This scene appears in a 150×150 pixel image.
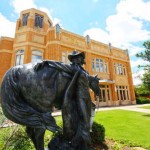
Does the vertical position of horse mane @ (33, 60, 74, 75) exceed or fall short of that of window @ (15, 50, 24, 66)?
it falls short

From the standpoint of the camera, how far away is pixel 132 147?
16.3ft

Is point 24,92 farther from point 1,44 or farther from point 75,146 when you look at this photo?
point 1,44

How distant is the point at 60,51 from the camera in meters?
19.0

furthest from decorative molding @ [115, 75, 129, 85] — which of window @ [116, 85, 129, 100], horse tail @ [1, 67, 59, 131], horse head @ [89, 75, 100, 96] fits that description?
horse tail @ [1, 67, 59, 131]

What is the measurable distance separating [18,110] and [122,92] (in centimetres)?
2452

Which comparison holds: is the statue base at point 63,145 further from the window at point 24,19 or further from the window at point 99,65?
the window at point 24,19

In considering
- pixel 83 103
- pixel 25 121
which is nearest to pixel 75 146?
pixel 83 103

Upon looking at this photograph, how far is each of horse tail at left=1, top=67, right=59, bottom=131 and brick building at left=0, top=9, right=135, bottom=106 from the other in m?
15.7

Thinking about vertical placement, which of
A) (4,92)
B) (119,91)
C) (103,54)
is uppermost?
(103,54)

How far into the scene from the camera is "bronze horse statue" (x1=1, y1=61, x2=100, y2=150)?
224cm

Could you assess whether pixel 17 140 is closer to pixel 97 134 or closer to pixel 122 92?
pixel 97 134

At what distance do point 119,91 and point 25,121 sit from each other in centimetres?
2373

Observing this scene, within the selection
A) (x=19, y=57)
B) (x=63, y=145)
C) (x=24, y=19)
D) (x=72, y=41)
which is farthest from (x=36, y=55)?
(x=63, y=145)

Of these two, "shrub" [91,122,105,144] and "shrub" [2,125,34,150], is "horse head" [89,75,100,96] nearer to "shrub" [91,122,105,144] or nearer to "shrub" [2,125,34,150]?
"shrub" [91,122,105,144]
